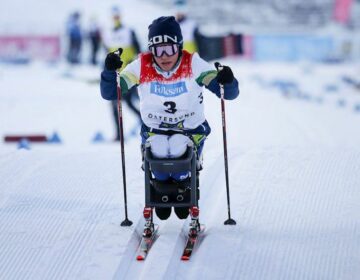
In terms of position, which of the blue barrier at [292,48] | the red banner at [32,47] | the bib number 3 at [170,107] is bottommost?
the bib number 3 at [170,107]

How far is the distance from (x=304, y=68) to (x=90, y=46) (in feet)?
24.2

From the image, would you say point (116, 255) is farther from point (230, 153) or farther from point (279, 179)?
point (230, 153)

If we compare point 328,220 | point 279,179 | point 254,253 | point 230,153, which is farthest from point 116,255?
point 230,153

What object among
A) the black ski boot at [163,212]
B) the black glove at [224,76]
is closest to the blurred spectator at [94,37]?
the black ski boot at [163,212]

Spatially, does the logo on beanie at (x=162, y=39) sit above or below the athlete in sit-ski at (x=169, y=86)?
above

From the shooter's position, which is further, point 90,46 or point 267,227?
point 90,46

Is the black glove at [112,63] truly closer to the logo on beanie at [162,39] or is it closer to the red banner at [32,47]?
the logo on beanie at [162,39]

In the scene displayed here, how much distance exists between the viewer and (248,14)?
2920cm

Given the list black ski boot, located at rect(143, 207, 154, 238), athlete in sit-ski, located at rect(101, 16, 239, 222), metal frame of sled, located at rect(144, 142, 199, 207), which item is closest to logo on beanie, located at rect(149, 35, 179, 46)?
athlete in sit-ski, located at rect(101, 16, 239, 222)

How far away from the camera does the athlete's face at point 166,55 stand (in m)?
4.50

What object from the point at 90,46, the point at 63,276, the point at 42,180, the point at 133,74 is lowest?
the point at 63,276

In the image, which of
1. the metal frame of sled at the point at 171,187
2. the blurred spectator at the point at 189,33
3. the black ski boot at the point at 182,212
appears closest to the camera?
the metal frame of sled at the point at 171,187

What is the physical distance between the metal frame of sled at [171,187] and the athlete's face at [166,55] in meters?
0.51

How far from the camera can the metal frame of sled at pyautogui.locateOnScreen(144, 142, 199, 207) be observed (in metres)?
4.45
